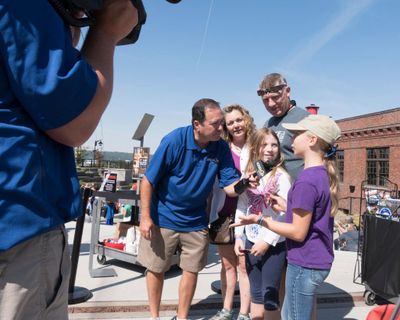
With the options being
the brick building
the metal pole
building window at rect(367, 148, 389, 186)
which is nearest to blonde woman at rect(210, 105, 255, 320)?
the metal pole

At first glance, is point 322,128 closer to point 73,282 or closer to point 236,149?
point 236,149

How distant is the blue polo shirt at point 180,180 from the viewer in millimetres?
3430

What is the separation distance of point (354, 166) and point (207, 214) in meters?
30.0

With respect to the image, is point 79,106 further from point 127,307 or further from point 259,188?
point 127,307

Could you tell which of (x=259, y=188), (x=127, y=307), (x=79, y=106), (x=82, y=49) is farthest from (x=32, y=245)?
(x=127, y=307)

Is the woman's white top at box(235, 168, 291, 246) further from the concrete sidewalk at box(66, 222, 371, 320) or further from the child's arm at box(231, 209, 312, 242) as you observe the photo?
the concrete sidewalk at box(66, 222, 371, 320)

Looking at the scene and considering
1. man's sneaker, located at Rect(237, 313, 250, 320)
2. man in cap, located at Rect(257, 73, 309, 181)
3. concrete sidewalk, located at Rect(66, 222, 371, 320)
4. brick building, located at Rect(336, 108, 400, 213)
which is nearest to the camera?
man in cap, located at Rect(257, 73, 309, 181)

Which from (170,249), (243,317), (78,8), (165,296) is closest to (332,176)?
(170,249)

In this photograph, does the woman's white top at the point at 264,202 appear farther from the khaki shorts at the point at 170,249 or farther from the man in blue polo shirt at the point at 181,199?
the khaki shorts at the point at 170,249

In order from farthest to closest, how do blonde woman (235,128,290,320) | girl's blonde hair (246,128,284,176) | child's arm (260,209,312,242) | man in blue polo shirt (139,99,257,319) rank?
man in blue polo shirt (139,99,257,319), girl's blonde hair (246,128,284,176), blonde woman (235,128,290,320), child's arm (260,209,312,242)

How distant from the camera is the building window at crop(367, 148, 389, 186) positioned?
91.9 feet

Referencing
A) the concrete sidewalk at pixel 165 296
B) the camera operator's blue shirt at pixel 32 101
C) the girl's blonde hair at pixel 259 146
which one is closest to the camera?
the camera operator's blue shirt at pixel 32 101

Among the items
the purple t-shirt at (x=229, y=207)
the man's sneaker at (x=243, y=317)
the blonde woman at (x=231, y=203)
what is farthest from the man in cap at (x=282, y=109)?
the man's sneaker at (x=243, y=317)

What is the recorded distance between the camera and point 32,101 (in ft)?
2.94
